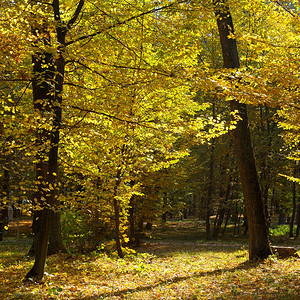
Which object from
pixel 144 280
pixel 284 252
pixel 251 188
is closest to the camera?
pixel 144 280

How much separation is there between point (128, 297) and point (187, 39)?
5089 millimetres

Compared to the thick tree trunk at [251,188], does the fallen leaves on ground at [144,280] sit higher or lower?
lower

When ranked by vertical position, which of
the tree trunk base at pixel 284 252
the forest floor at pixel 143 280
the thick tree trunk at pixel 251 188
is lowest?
the forest floor at pixel 143 280

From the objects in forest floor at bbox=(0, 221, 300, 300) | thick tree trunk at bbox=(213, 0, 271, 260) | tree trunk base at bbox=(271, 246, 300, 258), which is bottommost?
forest floor at bbox=(0, 221, 300, 300)

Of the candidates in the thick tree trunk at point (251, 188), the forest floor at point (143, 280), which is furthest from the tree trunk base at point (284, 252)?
the thick tree trunk at point (251, 188)

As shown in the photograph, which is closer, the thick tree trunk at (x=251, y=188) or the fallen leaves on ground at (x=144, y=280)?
the fallen leaves on ground at (x=144, y=280)

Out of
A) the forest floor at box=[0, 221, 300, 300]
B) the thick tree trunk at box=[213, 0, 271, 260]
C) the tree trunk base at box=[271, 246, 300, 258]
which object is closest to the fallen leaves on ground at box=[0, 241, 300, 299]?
the forest floor at box=[0, 221, 300, 300]

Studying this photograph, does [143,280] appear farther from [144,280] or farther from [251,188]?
[251,188]

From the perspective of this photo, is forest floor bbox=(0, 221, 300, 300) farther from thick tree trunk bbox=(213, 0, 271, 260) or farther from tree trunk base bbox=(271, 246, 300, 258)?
thick tree trunk bbox=(213, 0, 271, 260)

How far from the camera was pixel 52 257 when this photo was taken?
938 centimetres

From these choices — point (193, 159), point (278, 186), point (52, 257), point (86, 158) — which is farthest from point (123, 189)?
point (278, 186)

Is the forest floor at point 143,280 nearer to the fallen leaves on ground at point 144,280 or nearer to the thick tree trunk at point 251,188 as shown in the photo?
the fallen leaves on ground at point 144,280

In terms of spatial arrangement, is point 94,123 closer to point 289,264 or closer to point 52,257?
point 52,257

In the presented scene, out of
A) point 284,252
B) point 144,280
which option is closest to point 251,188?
point 284,252
